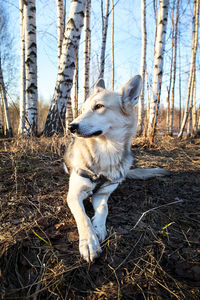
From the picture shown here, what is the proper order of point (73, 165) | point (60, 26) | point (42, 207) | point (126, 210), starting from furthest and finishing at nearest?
point (60, 26)
point (73, 165)
point (126, 210)
point (42, 207)

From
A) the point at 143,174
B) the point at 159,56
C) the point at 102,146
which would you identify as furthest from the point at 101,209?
the point at 159,56

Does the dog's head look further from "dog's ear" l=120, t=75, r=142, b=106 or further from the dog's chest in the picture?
the dog's chest

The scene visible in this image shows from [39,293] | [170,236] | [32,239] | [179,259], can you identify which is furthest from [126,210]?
[39,293]

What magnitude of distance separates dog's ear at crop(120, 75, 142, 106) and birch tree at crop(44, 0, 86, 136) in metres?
1.88

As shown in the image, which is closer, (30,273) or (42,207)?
(30,273)

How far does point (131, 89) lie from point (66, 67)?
2.24m

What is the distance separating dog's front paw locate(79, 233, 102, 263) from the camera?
1.14m

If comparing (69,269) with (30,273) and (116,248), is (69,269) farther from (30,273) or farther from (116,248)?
(116,248)

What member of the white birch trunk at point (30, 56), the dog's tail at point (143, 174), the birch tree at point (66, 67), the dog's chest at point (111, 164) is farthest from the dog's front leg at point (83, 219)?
the white birch trunk at point (30, 56)

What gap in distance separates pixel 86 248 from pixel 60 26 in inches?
312

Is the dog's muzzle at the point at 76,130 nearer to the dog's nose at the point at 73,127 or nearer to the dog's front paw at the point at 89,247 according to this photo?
the dog's nose at the point at 73,127

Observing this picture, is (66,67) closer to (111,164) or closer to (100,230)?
(111,164)

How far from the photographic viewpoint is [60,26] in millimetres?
6566

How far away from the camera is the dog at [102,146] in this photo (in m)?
1.80
